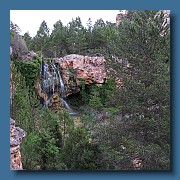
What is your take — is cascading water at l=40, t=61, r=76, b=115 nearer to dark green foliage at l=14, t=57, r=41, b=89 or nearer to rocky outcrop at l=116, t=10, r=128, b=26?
dark green foliage at l=14, t=57, r=41, b=89

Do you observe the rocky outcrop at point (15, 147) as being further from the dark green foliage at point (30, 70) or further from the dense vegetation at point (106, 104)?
the dark green foliage at point (30, 70)

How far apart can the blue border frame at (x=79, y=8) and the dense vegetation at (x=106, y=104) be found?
6 centimetres

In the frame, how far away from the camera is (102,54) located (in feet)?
12.1

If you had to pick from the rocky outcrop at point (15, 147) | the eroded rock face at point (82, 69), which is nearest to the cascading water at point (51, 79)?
the eroded rock face at point (82, 69)

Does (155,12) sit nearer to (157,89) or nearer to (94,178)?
(157,89)

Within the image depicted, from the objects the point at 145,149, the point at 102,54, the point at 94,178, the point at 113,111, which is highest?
the point at 102,54

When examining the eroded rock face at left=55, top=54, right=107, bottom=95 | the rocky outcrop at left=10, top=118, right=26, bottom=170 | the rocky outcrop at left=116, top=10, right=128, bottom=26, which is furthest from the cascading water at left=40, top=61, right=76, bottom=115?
the rocky outcrop at left=116, top=10, right=128, bottom=26

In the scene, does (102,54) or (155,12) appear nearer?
(155,12)

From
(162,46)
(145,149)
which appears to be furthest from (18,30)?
(145,149)

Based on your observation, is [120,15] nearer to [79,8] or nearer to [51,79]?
[79,8]

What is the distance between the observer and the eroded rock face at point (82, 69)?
143 inches

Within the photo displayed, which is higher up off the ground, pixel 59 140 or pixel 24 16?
pixel 24 16

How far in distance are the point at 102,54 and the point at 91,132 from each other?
2.61 ft

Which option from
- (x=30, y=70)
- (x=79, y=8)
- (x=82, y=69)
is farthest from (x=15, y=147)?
(x=79, y=8)
